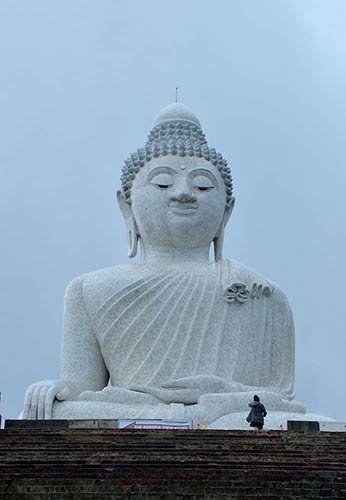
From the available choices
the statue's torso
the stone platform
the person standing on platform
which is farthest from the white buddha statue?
the stone platform

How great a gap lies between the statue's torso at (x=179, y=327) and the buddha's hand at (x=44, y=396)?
1.02m

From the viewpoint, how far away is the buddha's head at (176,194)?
1706 cm

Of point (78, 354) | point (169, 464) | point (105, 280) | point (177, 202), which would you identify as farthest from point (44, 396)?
point (169, 464)

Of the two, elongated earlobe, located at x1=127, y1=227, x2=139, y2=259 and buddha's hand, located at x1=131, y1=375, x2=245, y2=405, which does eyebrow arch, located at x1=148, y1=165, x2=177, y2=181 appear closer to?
elongated earlobe, located at x1=127, y1=227, x2=139, y2=259

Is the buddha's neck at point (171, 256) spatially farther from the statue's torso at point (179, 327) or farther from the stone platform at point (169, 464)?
the stone platform at point (169, 464)

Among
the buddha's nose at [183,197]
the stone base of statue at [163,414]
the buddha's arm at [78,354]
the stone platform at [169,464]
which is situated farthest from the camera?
the buddha's nose at [183,197]

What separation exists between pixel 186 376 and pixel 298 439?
4892 mm

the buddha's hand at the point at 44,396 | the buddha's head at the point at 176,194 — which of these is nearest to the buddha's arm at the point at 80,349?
the buddha's hand at the point at 44,396

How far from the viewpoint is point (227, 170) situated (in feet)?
58.7

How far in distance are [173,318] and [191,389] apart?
1.49m

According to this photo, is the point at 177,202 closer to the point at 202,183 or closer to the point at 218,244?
the point at 202,183

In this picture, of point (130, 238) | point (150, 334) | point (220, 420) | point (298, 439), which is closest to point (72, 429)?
point (298, 439)

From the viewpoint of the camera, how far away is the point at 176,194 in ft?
55.5

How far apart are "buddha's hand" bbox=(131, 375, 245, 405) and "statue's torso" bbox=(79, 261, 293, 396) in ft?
1.24
